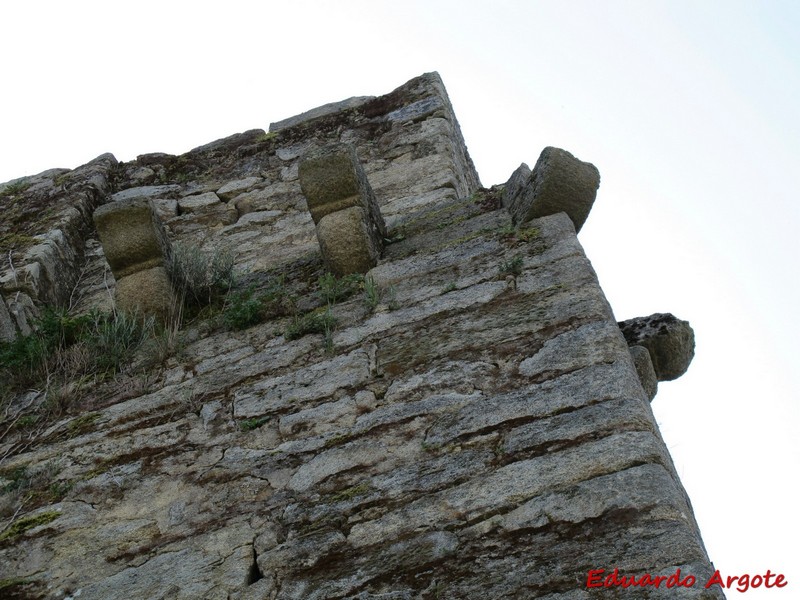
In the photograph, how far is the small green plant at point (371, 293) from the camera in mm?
3979

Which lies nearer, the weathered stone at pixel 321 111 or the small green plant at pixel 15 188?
the small green plant at pixel 15 188

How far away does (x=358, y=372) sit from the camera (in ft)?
11.8

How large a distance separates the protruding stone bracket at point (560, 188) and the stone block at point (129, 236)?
152 cm

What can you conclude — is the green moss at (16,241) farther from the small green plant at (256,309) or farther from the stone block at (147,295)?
the small green plant at (256,309)

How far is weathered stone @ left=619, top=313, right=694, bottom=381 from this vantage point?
3.80 m

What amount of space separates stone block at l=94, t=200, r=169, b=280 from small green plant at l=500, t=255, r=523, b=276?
4.95ft

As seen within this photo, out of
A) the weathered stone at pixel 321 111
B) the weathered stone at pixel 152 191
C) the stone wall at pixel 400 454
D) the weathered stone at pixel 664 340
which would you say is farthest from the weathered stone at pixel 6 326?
the weathered stone at pixel 664 340

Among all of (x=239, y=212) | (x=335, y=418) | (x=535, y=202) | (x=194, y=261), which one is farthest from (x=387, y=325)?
(x=239, y=212)

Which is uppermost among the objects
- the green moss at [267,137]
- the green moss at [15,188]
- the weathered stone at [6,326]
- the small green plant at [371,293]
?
the green moss at [15,188]

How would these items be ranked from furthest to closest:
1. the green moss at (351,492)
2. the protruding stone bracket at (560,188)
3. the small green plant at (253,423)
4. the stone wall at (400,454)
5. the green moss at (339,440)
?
the protruding stone bracket at (560,188) < the small green plant at (253,423) < the green moss at (339,440) < the green moss at (351,492) < the stone wall at (400,454)

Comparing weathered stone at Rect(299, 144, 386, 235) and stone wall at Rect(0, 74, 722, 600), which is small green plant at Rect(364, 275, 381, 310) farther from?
weathered stone at Rect(299, 144, 386, 235)

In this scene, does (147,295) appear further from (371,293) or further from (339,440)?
(339,440)

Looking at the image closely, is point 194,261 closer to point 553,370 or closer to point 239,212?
point 239,212

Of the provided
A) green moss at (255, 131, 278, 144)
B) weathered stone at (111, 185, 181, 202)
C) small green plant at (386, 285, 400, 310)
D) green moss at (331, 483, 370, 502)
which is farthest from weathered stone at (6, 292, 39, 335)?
green moss at (331, 483, 370, 502)
